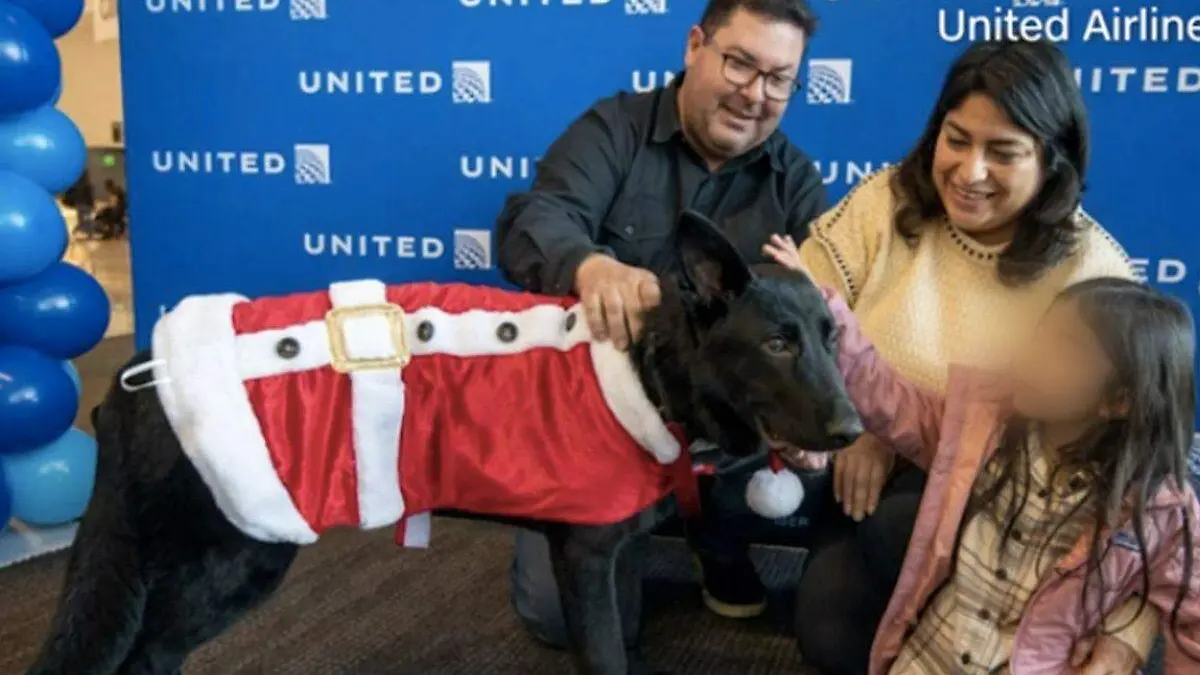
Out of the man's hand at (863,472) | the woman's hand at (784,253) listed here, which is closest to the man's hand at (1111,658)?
the man's hand at (863,472)

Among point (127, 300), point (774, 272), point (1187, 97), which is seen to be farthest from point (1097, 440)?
point (127, 300)

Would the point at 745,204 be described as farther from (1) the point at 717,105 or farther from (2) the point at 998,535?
(2) the point at 998,535

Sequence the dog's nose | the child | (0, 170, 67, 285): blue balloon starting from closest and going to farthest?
1. the dog's nose
2. the child
3. (0, 170, 67, 285): blue balloon

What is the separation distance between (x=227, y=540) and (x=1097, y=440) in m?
0.97

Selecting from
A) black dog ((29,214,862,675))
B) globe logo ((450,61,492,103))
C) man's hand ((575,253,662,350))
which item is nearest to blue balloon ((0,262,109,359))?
globe logo ((450,61,492,103))

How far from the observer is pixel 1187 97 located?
1828mm

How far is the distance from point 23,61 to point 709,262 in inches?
57.5

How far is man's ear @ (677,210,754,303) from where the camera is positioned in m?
0.98

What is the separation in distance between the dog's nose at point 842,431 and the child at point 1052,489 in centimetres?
19

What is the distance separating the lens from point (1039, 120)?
1206mm

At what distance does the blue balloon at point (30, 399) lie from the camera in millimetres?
1822

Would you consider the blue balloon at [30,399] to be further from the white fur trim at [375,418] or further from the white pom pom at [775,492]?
the white pom pom at [775,492]

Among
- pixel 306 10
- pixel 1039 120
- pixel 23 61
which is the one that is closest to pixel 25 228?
pixel 23 61

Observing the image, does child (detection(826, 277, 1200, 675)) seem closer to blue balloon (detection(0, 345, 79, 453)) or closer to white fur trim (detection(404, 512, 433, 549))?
white fur trim (detection(404, 512, 433, 549))
